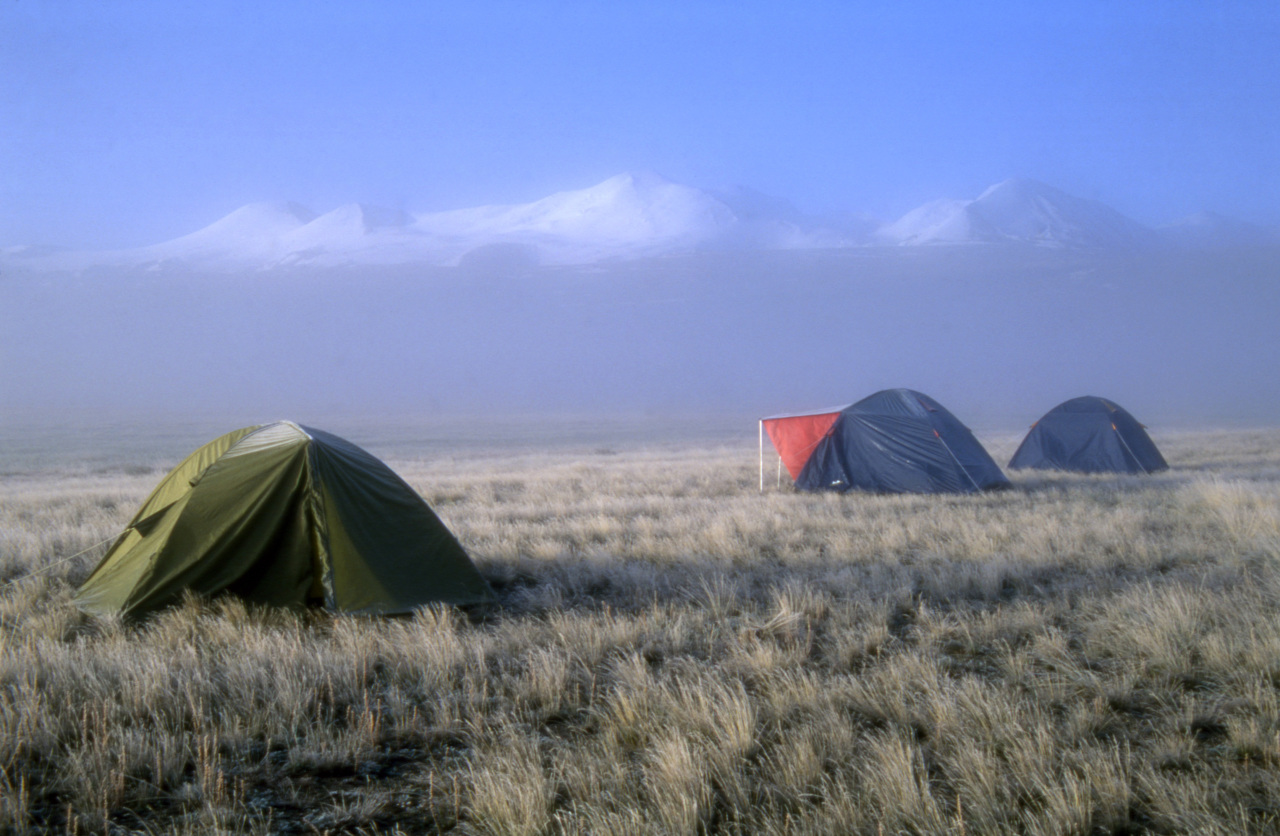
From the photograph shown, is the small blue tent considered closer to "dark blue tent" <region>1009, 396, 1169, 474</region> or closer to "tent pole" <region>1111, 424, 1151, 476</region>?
"dark blue tent" <region>1009, 396, 1169, 474</region>

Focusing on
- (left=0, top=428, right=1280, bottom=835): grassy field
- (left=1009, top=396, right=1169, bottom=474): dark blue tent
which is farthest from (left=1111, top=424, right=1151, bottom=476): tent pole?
(left=0, top=428, right=1280, bottom=835): grassy field

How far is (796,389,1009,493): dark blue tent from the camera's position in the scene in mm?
14516

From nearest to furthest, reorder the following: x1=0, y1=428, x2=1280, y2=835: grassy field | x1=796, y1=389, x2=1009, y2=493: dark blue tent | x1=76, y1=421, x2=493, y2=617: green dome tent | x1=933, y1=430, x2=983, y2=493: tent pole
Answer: x1=0, y1=428, x2=1280, y2=835: grassy field < x1=76, y1=421, x2=493, y2=617: green dome tent < x1=933, y1=430, x2=983, y2=493: tent pole < x1=796, y1=389, x2=1009, y2=493: dark blue tent

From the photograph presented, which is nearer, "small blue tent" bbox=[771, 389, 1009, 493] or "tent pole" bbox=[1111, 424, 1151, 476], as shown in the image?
"small blue tent" bbox=[771, 389, 1009, 493]

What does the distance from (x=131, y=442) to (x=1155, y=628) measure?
174ft

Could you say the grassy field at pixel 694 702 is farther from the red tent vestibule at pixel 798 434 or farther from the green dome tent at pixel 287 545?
the red tent vestibule at pixel 798 434

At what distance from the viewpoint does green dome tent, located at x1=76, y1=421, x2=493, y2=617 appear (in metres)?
6.48

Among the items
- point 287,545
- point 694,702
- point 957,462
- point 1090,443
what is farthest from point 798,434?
point 694,702

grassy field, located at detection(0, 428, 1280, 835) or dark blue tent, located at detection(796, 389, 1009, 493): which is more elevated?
dark blue tent, located at detection(796, 389, 1009, 493)

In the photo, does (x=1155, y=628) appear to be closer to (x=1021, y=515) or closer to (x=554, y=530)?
(x=1021, y=515)

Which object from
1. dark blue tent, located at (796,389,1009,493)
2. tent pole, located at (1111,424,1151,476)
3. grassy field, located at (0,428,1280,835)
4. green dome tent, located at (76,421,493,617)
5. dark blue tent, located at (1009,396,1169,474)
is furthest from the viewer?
dark blue tent, located at (1009,396,1169,474)

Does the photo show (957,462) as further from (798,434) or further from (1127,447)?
(1127,447)

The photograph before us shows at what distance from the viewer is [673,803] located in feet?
10.6

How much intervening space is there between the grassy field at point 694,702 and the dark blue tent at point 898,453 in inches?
230
